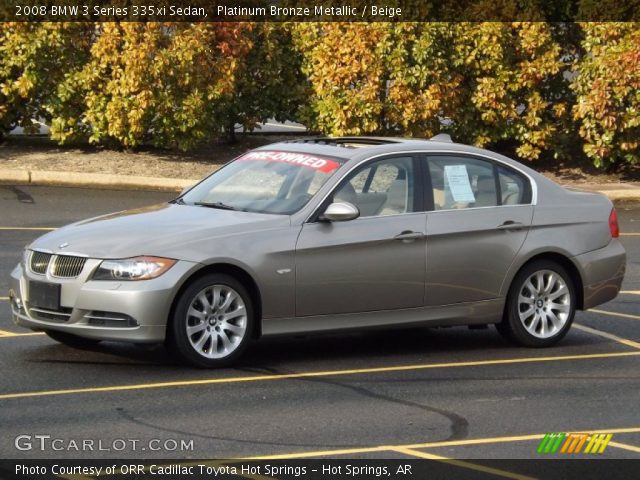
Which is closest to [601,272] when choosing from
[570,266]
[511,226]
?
[570,266]

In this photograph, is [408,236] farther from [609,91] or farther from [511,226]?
[609,91]

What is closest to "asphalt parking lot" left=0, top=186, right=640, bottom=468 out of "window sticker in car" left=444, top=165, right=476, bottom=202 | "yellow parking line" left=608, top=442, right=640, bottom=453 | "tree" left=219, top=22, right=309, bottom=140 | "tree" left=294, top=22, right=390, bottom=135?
"yellow parking line" left=608, top=442, right=640, bottom=453

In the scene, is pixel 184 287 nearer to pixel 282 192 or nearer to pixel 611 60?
pixel 282 192

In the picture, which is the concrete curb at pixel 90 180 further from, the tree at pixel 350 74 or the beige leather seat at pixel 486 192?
the beige leather seat at pixel 486 192

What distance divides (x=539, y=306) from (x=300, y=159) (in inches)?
82.6

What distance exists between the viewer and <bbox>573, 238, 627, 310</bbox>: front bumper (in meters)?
10.8

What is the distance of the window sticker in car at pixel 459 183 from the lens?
10.4m

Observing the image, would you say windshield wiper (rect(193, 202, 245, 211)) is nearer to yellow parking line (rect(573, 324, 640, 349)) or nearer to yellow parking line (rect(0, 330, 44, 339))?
yellow parking line (rect(0, 330, 44, 339))

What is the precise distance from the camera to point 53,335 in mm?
9930

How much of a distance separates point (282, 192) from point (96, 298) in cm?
165

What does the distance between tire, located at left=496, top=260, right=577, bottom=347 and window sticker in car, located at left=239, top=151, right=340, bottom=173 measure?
1647 millimetres

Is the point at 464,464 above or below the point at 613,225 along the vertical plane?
below

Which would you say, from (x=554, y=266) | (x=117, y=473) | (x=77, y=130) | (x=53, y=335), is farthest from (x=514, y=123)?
(x=117, y=473)

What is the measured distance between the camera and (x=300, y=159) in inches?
408
